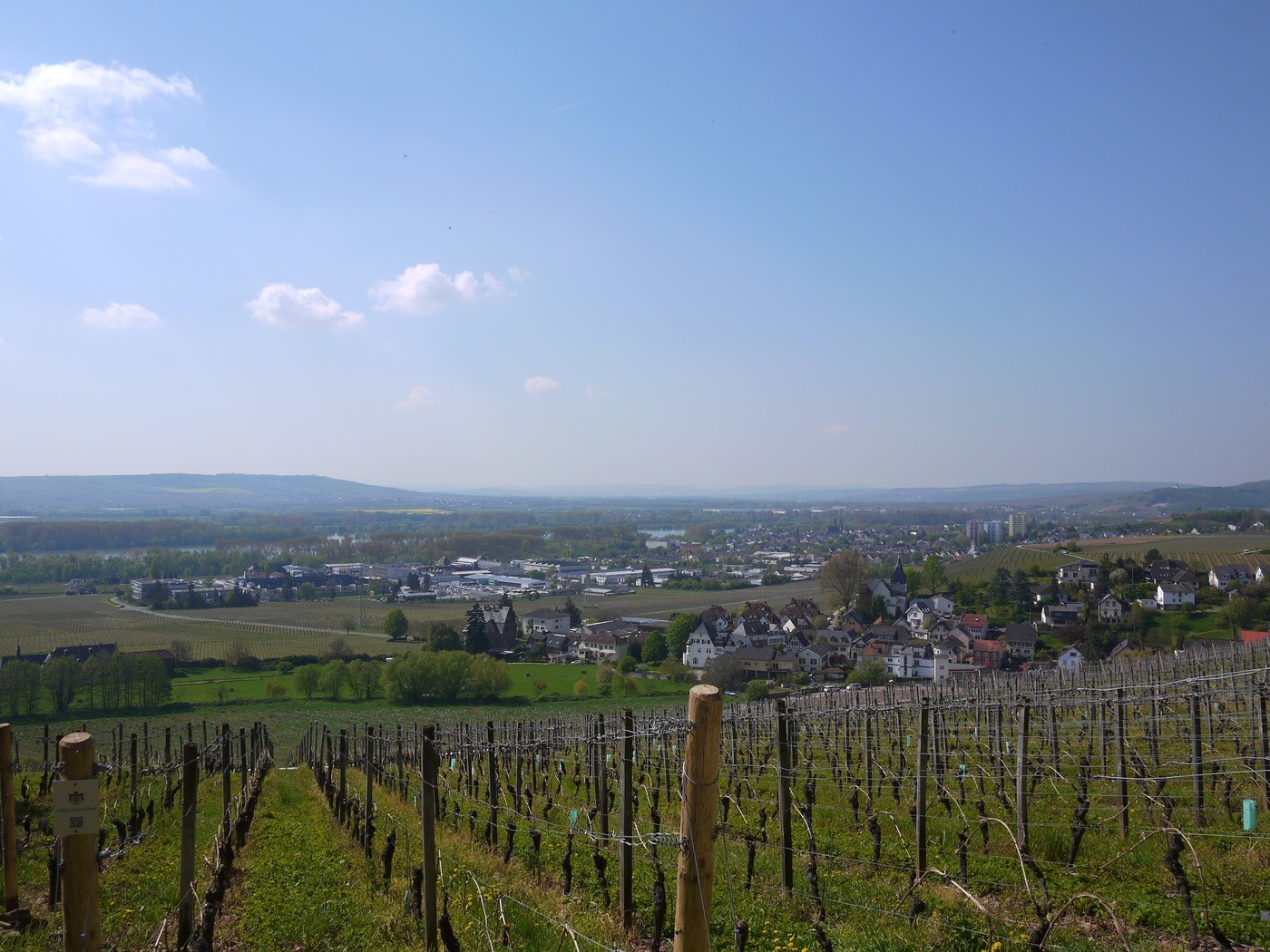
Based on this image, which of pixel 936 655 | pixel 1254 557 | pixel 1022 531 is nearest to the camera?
pixel 936 655

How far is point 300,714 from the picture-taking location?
3875cm

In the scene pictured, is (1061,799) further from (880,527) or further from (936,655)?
(880,527)

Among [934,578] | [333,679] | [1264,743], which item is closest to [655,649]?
[333,679]

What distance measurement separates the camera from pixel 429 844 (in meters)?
5.14

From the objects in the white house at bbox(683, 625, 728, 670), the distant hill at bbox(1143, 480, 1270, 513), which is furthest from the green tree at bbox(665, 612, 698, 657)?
the distant hill at bbox(1143, 480, 1270, 513)

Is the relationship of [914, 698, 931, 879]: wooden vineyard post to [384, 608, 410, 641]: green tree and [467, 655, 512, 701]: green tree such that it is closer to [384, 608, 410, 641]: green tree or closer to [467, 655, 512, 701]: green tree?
[467, 655, 512, 701]: green tree

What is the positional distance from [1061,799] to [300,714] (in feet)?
121

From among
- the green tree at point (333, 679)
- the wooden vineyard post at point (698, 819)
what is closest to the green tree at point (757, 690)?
the green tree at point (333, 679)

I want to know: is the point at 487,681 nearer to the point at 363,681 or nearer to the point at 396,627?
the point at 363,681

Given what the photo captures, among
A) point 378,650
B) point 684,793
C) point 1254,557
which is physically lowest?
point 378,650

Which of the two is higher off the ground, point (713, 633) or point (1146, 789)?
point (1146, 789)

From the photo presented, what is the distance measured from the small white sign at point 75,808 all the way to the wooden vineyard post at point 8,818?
2167 mm

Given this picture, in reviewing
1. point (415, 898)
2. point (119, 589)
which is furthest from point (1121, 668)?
point (119, 589)

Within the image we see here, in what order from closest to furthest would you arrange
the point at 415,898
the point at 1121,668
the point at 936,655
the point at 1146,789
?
the point at 415,898
the point at 1146,789
the point at 1121,668
the point at 936,655
